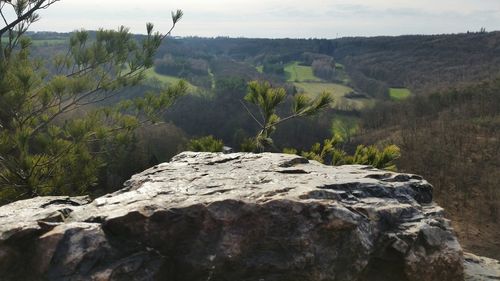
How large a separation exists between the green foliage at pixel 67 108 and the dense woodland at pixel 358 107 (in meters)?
0.17

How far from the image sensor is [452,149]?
121 feet

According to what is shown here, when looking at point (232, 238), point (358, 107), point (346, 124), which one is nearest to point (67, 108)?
point (232, 238)

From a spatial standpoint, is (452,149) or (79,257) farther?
(452,149)

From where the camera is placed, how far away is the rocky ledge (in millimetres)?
3541

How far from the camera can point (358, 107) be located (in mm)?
73875

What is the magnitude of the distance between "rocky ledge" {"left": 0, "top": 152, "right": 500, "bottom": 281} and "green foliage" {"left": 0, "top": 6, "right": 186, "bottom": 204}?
304 cm

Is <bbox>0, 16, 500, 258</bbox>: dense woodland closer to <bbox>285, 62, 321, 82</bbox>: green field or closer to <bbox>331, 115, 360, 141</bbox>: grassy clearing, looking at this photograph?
<bbox>331, 115, 360, 141</bbox>: grassy clearing

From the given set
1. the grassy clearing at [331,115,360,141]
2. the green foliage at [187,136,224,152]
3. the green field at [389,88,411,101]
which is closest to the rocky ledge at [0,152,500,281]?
the green foliage at [187,136,224,152]

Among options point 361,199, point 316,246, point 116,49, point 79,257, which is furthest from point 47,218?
point 116,49

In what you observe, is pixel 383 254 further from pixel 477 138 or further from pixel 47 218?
pixel 477 138

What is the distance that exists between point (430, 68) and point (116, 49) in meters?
98.7

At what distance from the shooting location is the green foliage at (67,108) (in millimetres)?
6887

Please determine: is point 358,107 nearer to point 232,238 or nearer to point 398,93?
point 398,93

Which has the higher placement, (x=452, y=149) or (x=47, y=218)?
(x=47, y=218)
